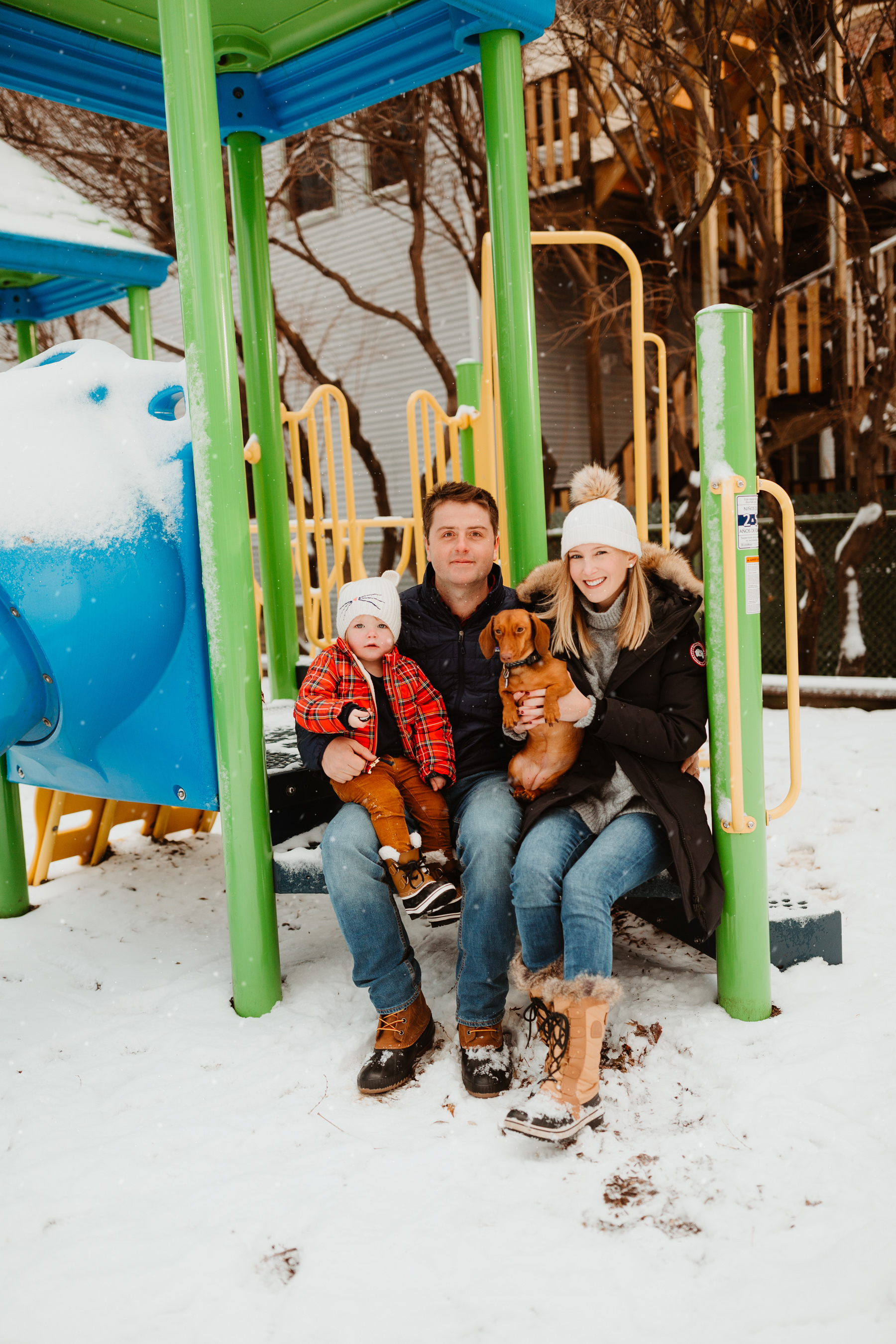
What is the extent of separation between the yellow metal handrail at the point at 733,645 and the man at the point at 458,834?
565 mm

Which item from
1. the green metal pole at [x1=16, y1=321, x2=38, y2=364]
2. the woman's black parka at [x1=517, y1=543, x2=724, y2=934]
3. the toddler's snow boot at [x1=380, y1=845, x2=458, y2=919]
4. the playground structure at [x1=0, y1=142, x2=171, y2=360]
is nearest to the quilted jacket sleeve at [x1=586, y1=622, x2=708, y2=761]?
the woman's black parka at [x1=517, y1=543, x2=724, y2=934]

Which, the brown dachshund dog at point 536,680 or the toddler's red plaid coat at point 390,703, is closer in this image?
the brown dachshund dog at point 536,680

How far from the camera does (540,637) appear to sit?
2416mm

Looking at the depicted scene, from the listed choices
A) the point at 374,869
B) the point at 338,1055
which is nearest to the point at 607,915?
the point at 374,869

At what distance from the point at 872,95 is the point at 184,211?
24.5ft

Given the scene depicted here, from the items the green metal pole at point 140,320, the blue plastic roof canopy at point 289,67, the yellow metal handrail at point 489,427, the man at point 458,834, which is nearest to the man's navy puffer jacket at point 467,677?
the man at point 458,834

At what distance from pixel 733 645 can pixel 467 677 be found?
0.75m

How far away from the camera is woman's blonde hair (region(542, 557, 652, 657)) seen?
97.7 inches

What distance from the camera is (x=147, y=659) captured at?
2715 millimetres

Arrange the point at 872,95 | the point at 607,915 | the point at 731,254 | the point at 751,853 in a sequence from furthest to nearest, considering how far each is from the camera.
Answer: the point at 731,254 → the point at 872,95 → the point at 751,853 → the point at 607,915

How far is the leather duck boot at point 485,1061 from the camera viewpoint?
7.55 ft

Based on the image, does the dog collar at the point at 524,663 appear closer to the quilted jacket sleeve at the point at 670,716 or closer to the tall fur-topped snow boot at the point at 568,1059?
the quilted jacket sleeve at the point at 670,716

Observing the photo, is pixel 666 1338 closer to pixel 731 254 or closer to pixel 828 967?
pixel 828 967

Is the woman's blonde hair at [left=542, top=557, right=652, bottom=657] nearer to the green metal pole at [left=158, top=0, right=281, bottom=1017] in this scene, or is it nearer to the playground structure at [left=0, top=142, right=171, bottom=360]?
the green metal pole at [left=158, top=0, right=281, bottom=1017]
